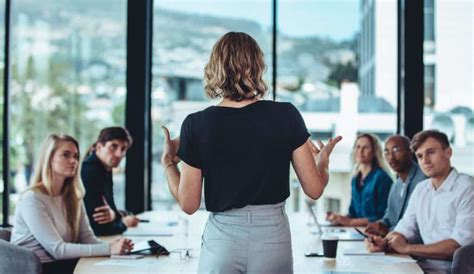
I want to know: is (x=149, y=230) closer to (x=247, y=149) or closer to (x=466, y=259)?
(x=466, y=259)

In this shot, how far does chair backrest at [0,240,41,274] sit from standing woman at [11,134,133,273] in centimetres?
32

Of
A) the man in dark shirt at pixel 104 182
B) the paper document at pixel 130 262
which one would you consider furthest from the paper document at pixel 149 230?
the paper document at pixel 130 262

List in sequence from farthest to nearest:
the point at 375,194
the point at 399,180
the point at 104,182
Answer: the point at 375,194, the point at 399,180, the point at 104,182

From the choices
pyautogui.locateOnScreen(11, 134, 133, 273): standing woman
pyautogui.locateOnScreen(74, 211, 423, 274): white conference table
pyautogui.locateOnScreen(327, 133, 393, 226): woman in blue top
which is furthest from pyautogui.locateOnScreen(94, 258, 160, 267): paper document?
pyautogui.locateOnScreen(327, 133, 393, 226): woman in blue top

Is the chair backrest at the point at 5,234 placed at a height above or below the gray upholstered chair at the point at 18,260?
above

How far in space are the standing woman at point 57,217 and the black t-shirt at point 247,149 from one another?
1342mm

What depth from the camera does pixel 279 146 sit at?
96.6 inches

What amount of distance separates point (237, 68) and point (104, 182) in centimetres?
257

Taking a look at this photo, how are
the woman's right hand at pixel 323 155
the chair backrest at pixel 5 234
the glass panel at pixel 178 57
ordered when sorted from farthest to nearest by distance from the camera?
1. the glass panel at pixel 178 57
2. the chair backrest at pixel 5 234
3. the woman's right hand at pixel 323 155

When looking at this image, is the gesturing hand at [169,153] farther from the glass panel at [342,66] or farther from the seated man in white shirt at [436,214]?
the glass panel at [342,66]

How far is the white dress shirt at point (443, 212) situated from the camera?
380cm

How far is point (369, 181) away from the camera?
5539 mm

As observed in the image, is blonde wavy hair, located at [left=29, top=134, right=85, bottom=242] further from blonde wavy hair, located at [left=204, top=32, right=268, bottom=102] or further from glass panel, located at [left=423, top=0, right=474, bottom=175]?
glass panel, located at [left=423, top=0, right=474, bottom=175]

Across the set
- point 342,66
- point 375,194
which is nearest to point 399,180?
point 375,194
